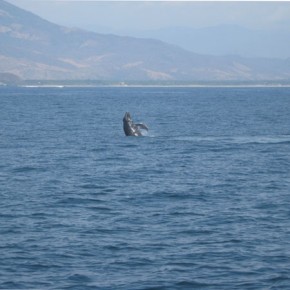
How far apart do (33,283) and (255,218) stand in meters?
8.65

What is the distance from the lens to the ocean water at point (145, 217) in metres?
20.3

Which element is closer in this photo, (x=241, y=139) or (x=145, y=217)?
(x=145, y=217)

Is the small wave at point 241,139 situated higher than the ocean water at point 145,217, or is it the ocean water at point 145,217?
the small wave at point 241,139

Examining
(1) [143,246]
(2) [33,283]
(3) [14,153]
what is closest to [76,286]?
(2) [33,283]

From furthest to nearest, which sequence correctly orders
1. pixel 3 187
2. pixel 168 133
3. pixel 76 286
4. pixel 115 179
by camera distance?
pixel 168 133 < pixel 115 179 < pixel 3 187 < pixel 76 286

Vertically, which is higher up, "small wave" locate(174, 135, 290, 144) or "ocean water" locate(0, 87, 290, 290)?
"small wave" locate(174, 135, 290, 144)

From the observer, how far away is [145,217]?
2619 centimetres

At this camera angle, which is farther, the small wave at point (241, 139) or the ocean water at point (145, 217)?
the small wave at point (241, 139)

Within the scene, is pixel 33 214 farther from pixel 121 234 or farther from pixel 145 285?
pixel 145 285

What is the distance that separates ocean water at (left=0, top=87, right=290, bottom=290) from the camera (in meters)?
20.3

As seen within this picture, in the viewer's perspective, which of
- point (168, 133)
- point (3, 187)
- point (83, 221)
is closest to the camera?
point (83, 221)

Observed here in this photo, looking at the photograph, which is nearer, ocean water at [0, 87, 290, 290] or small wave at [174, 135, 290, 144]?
ocean water at [0, 87, 290, 290]

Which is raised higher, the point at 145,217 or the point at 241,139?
the point at 241,139

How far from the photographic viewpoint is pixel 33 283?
64.2ft
